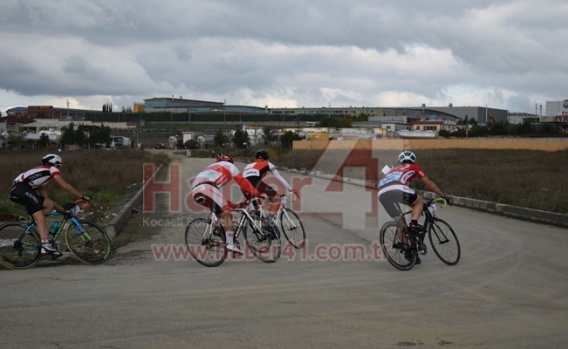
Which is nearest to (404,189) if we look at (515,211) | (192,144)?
(515,211)

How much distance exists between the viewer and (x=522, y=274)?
10125 millimetres

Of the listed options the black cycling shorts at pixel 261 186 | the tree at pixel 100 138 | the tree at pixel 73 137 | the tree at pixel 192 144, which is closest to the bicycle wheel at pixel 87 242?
the black cycling shorts at pixel 261 186

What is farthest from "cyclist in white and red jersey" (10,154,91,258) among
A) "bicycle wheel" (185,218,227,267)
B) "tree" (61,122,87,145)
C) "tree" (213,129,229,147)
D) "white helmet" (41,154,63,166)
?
"tree" (61,122,87,145)

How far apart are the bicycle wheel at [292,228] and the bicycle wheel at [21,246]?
411 cm

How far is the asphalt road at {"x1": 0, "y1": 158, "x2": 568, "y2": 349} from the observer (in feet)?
21.6

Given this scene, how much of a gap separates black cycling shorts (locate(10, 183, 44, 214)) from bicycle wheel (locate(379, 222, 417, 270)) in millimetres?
5351

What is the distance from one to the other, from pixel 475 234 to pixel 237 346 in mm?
9857

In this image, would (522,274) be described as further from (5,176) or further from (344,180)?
(344,180)

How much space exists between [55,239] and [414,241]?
18.3 feet

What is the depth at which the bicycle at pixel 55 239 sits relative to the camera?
10773 mm

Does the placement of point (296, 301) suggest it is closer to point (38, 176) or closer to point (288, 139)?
point (38, 176)

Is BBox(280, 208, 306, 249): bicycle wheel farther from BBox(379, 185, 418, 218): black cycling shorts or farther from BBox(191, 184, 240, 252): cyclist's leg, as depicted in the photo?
BBox(379, 185, 418, 218): black cycling shorts

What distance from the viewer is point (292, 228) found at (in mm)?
12516

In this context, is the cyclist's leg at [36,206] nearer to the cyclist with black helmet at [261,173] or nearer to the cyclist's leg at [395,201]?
the cyclist with black helmet at [261,173]
